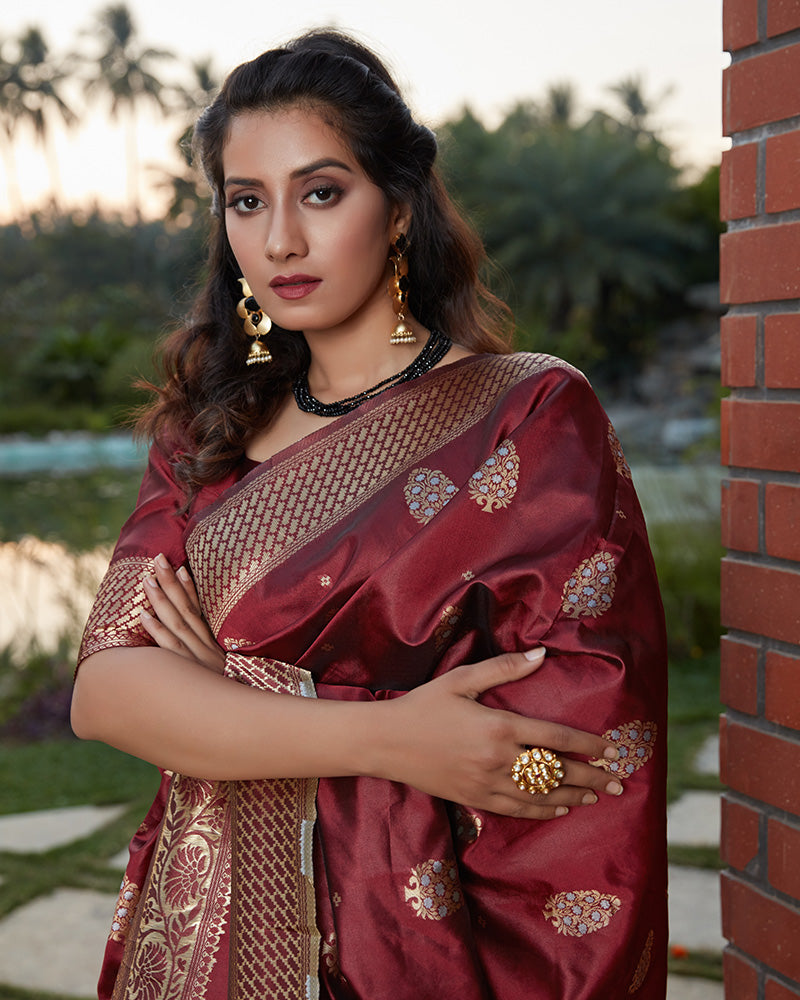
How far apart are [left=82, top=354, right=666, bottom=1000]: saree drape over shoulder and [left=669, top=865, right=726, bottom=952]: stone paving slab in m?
1.00

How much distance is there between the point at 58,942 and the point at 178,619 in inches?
52.0

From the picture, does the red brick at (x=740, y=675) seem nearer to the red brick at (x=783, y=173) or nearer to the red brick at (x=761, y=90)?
the red brick at (x=783, y=173)

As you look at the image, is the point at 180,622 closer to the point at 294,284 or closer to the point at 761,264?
the point at 294,284

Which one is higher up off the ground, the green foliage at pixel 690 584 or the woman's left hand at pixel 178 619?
the woman's left hand at pixel 178 619

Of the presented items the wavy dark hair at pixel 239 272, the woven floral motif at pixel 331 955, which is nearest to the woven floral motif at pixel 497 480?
the wavy dark hair at pixel 239 272

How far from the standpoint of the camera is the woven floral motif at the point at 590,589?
1.23m

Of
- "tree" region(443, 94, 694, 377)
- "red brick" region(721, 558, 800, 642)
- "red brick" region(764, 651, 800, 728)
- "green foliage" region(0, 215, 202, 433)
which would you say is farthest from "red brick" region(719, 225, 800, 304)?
"tree" region(443, 94, 694, 377)

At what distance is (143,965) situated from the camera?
1354 millimetres

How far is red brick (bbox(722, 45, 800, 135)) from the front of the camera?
1.28 metres

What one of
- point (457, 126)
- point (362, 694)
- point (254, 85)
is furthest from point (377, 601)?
point (457, 126)

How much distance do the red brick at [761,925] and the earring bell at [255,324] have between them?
1.03 meters

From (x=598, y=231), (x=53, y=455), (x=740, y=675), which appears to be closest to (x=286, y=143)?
(x=740, y=675)

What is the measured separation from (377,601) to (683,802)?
1920 mm

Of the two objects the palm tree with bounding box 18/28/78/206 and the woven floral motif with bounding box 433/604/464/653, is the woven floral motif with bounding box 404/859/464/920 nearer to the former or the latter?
the woven floral motif with bounding box 433/604/464/653
